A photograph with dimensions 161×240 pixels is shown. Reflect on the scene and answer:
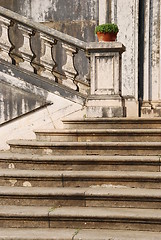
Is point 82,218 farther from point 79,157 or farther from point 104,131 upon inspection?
point 104,131

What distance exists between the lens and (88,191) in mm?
4332

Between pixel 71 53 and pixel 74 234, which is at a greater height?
pixel 71 53

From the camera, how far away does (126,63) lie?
7.65 meters

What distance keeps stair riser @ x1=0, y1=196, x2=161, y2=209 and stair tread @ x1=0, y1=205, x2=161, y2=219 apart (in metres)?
0.06

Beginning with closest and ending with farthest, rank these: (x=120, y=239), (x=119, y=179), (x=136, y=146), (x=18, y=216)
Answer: (x=120, y=239), (x=18, y=216), (x=119, y=179), (x=136, y=146)

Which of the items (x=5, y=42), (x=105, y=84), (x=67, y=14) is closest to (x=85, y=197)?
(x=105, y=84)

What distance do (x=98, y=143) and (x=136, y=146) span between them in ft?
1.52

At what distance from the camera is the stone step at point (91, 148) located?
4.95m

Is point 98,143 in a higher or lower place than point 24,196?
higher

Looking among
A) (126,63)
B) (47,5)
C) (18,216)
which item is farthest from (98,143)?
(47,5)

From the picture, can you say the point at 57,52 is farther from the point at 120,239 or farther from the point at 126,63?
the point at 120,239

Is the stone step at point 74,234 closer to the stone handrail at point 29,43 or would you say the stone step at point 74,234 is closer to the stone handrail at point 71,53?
the stone handrail at point 71,53

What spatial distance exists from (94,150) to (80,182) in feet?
2.07

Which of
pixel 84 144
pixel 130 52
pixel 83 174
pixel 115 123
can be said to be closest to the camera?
pixel 83 174
